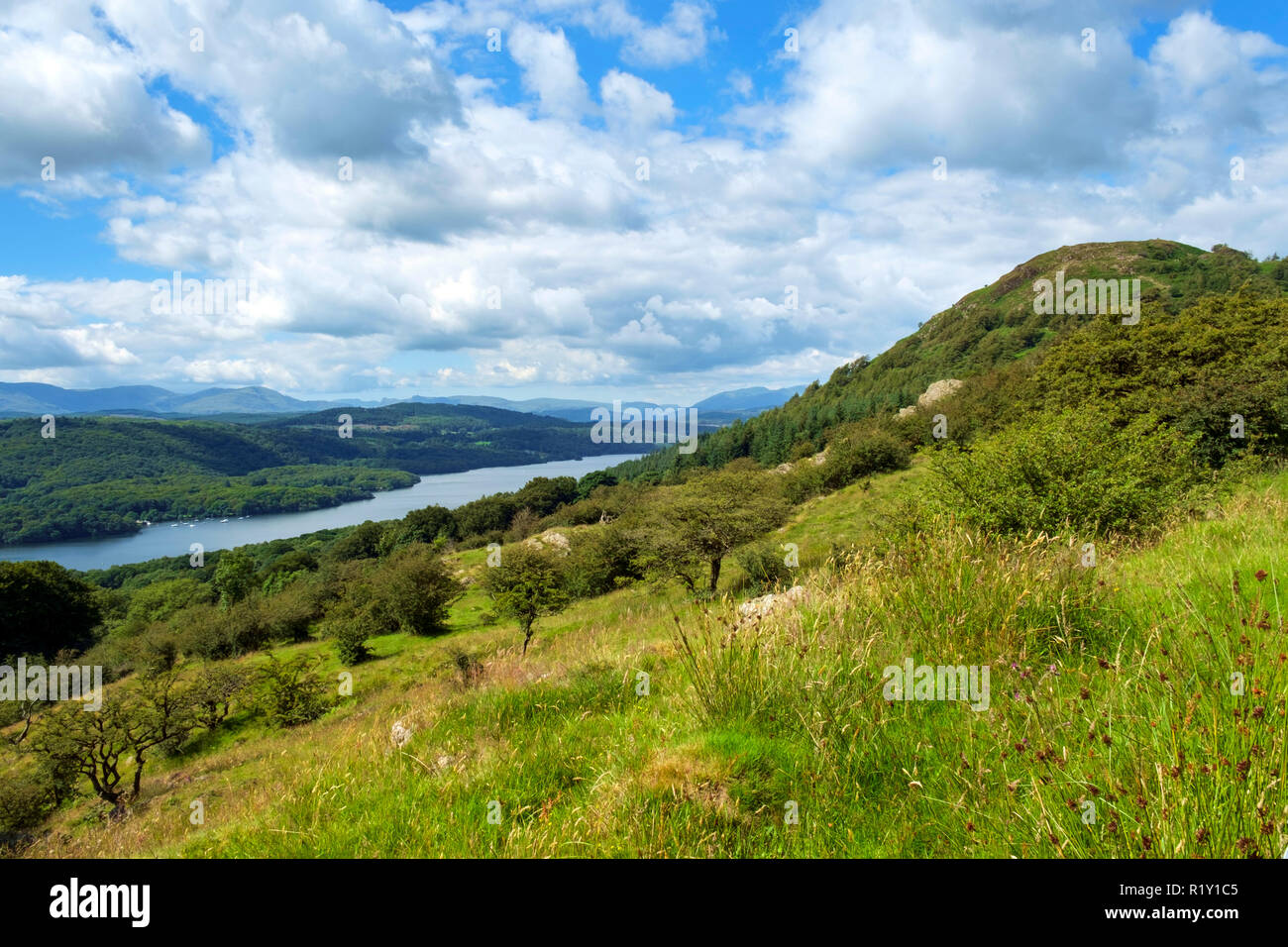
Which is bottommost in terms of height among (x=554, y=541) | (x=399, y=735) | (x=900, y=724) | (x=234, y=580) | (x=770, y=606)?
(x=234, y=580)

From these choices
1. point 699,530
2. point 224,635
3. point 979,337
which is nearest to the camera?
point 699,530

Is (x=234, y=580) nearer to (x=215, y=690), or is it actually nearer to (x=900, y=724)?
(x=215, y=690)

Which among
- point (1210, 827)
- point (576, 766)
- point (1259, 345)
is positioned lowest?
point (576, 766)

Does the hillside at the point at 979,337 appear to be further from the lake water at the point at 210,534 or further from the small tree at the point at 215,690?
the small tree at the point at 215,690

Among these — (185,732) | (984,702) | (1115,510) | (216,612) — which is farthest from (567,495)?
(984,702)

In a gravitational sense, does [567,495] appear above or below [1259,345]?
below

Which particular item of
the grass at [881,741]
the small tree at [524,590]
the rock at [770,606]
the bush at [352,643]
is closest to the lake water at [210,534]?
the bush at [352,643]

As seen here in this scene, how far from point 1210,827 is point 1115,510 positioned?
46.7 feet

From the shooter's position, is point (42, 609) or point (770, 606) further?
point (42, 609)

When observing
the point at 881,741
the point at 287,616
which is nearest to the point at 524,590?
the point at 881,741

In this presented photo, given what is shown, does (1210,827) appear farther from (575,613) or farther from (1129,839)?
(575,613)

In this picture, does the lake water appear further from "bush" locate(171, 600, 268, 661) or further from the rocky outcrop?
the rocky outcrop

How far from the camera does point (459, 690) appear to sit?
7.08 meters

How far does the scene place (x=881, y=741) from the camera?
346 cm
